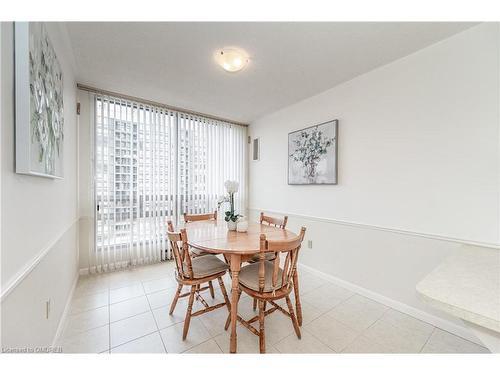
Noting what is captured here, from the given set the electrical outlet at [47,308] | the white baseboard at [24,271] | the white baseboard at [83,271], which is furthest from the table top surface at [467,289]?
the white baseboard at [83,271]

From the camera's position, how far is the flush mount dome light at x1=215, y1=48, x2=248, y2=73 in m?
1.85

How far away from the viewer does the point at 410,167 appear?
1.91 metres

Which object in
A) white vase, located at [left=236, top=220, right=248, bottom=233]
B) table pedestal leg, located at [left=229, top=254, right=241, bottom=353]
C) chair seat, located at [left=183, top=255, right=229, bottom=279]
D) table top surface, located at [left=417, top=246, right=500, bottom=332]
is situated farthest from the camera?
white vase, located at [left=236, top=220, right=248, bottom=233]

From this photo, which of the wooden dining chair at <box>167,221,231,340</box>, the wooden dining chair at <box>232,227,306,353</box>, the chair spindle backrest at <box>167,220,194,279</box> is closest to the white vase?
the wooden dining chair at <box>167,221,231,340</box>

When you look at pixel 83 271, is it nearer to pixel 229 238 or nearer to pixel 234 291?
pixel 229 238

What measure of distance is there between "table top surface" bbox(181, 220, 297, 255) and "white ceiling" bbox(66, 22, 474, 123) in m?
1.72

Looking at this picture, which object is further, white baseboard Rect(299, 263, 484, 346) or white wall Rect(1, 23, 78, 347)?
white baseboard Rect(299, 263, 484, 346)

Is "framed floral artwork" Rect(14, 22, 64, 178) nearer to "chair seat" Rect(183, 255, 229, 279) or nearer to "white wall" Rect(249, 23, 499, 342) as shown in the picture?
"chair seat" Rect(183, 255, 229, 279)

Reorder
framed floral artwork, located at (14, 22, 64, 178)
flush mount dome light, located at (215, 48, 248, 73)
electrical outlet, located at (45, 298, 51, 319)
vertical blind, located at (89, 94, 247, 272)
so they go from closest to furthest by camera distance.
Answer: framed floral artwork, located at (14, 22, 64, 178), electrical outlet, located at (45, 298, 51, 319), flush mount dome light, located at (215, 48, 248, 73), vertical blind, located at (89, 94, 247, 272)

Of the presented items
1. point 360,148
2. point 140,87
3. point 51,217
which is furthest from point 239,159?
point 51,217

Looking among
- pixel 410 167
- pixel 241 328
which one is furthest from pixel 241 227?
pixel 410 167

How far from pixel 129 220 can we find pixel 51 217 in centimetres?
151

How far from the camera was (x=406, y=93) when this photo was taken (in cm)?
193
